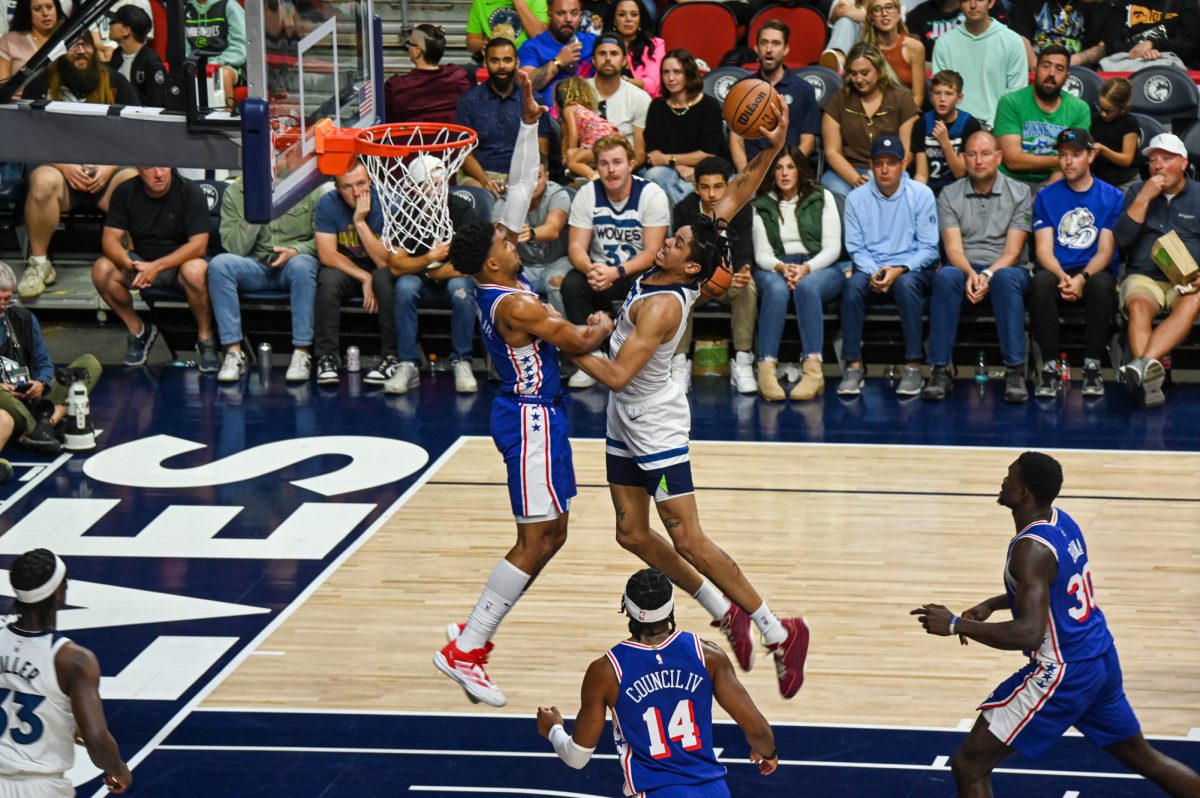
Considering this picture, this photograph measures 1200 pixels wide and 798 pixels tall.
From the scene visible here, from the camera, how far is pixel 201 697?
761cm

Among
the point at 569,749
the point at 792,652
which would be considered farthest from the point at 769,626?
the point at 569,749

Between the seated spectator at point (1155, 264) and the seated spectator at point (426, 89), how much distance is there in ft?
16.9

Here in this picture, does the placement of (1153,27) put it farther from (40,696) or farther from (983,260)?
(40,696)

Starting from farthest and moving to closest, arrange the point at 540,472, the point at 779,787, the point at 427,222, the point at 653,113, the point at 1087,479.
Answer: the point at 653,113 < the point at 427,222 < the point at 1087,479 < the point at 540,472 < the point at 779,787

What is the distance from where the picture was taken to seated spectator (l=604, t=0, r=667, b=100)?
547 inches

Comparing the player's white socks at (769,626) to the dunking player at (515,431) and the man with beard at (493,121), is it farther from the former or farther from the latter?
the man with beard at (493,121)

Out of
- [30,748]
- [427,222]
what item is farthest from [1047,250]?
[30,748]

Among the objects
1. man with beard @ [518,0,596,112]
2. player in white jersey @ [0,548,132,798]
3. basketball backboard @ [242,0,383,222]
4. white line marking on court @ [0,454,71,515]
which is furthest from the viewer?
man with beard @ [518,0,596,112]

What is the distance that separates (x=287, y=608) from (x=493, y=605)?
65.7 inches

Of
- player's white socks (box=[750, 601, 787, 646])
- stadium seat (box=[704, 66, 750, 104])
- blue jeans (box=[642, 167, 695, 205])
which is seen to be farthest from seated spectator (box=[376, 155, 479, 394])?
player's white socks (box=[750, 601, 787, 646])

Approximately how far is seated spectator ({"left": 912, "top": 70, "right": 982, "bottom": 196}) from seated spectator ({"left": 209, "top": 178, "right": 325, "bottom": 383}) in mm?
4475

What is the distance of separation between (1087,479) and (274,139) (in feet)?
18.4

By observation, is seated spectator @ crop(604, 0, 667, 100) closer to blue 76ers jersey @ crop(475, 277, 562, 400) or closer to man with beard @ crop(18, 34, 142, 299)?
man with beard @ crop(18, 34, 142, 299)

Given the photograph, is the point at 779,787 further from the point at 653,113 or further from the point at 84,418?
the point at 653,113
